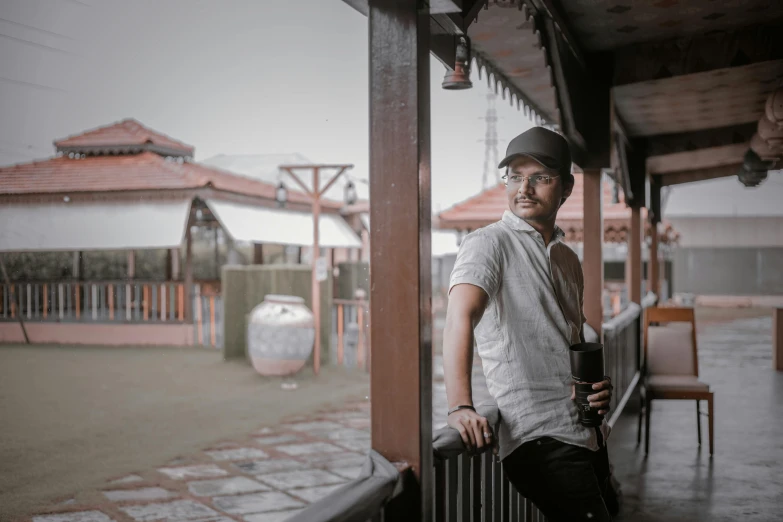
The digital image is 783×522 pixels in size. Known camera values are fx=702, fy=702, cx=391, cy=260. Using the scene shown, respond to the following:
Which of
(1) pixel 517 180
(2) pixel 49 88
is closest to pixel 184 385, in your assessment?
(2) pixel 49 88

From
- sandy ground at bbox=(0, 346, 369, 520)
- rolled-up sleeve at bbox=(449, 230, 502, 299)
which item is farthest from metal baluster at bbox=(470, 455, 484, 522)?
sandy ground at bbox=(0, 346, 369, 520)

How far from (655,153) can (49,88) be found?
820 cm

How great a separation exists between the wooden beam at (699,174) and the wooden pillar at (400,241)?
7.94 m

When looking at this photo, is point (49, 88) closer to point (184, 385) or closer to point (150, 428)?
point (184, 385)

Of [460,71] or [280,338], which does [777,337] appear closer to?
[280,338]

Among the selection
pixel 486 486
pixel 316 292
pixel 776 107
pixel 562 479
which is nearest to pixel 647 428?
pixel 776 107

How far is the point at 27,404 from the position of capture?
25.7 ft

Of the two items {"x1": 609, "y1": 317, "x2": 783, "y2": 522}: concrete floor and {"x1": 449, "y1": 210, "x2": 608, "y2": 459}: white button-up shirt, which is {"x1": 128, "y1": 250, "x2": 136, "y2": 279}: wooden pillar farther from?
{"x1": 449, "y1": 210, "x2": 608, "y2": 459}: white button-up shirt

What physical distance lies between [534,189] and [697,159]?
698cm

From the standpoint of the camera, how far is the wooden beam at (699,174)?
28.6 ft

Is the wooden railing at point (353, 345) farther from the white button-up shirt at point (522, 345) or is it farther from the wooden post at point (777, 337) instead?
the white button-up shirt at point (522, 345)

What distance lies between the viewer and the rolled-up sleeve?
163 cm

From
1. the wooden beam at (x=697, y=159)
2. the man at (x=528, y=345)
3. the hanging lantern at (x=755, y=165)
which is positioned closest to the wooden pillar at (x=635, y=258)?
the wooden beam at (x=697, y=159)

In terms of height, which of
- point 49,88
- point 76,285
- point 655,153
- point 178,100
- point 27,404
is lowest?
→ point 27,404
